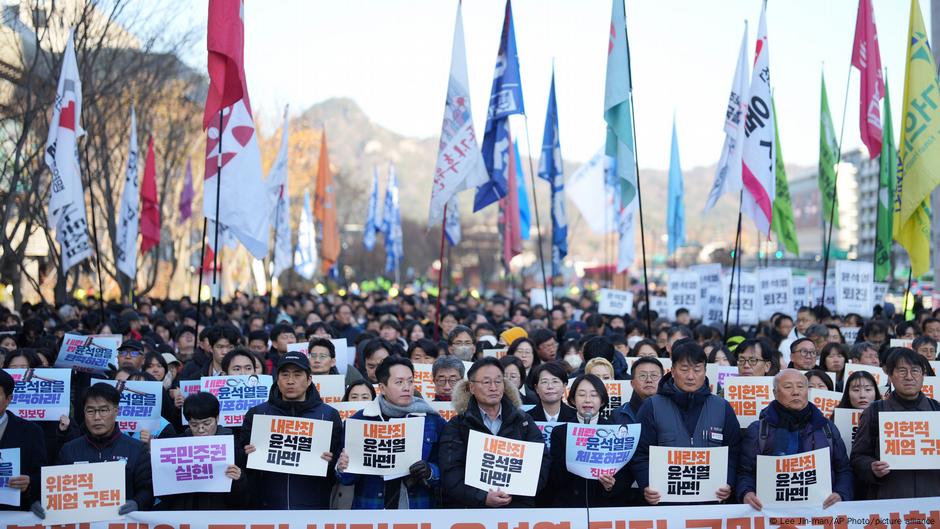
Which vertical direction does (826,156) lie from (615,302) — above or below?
above

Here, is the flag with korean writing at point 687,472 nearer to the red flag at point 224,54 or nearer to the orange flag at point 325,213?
the red flag at point 224,54

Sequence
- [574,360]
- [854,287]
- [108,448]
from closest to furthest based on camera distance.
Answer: [108,448], [574,360], [854,287]

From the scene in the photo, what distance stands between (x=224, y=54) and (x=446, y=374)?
486 cm

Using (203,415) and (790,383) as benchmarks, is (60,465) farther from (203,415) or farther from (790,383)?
(790,383)

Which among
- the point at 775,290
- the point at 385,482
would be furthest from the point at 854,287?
the point at 385,482

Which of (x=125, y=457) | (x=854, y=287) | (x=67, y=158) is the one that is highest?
(x=67, y=158)

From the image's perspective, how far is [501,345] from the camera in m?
12.1

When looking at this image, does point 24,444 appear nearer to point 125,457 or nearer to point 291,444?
point 125,457

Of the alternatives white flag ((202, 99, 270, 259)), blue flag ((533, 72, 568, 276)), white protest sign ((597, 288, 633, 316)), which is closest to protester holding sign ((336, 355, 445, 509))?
white flag ((202, 99, 270, 259))

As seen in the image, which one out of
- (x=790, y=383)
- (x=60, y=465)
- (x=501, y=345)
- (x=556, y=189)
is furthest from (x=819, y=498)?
(x=556, y=189)

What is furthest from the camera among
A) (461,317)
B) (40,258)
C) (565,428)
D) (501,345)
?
(40,258)

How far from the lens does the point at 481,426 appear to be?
6332 millimetres

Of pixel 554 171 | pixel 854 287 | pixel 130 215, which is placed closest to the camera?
pixel 854 287

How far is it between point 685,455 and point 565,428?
A: 0.74 m
